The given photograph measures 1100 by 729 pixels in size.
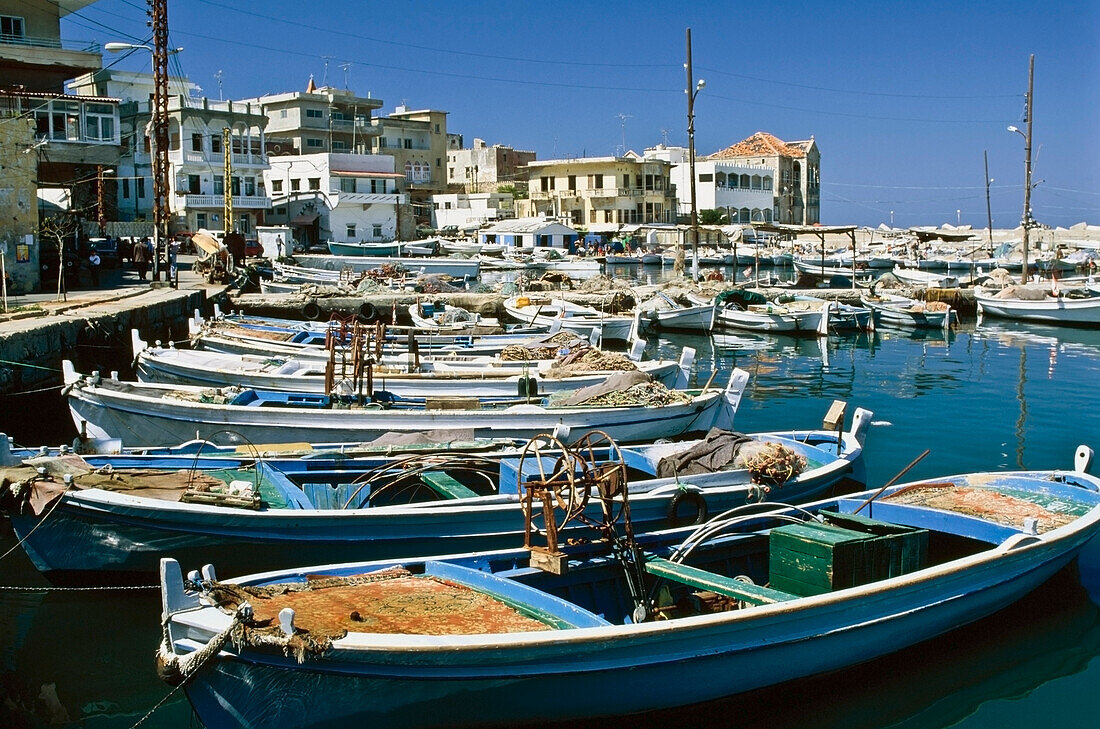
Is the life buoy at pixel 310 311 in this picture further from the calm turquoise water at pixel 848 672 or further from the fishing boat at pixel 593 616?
the fishing boat at pixel 593 616

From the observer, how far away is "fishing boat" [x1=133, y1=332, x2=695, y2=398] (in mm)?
16594

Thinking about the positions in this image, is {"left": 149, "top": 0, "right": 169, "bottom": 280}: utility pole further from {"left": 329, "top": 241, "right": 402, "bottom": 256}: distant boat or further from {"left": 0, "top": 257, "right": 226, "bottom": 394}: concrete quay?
{"left": 329, "top": 241, "right": 402, "bottom": 256}: distant boat

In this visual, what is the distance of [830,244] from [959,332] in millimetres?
53709

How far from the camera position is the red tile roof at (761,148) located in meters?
105

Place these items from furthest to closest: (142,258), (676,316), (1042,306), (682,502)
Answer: (1042,306), (676,316), (142,258), (682,502)

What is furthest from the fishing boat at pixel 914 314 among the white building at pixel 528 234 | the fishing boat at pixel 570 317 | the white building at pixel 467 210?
the white building at pixel 467 210

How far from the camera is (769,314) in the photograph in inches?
1342

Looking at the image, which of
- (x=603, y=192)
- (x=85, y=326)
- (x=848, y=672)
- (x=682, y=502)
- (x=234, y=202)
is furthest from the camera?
(x=603, y=192)

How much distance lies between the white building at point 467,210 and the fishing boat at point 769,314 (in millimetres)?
46406

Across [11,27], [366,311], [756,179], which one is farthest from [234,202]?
[756,179]

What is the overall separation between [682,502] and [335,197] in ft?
184

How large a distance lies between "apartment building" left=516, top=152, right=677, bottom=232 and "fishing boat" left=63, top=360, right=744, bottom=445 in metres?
73.9

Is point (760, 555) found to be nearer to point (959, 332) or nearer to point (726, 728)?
point (726, 728)

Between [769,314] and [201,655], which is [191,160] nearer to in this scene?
[769,314]
